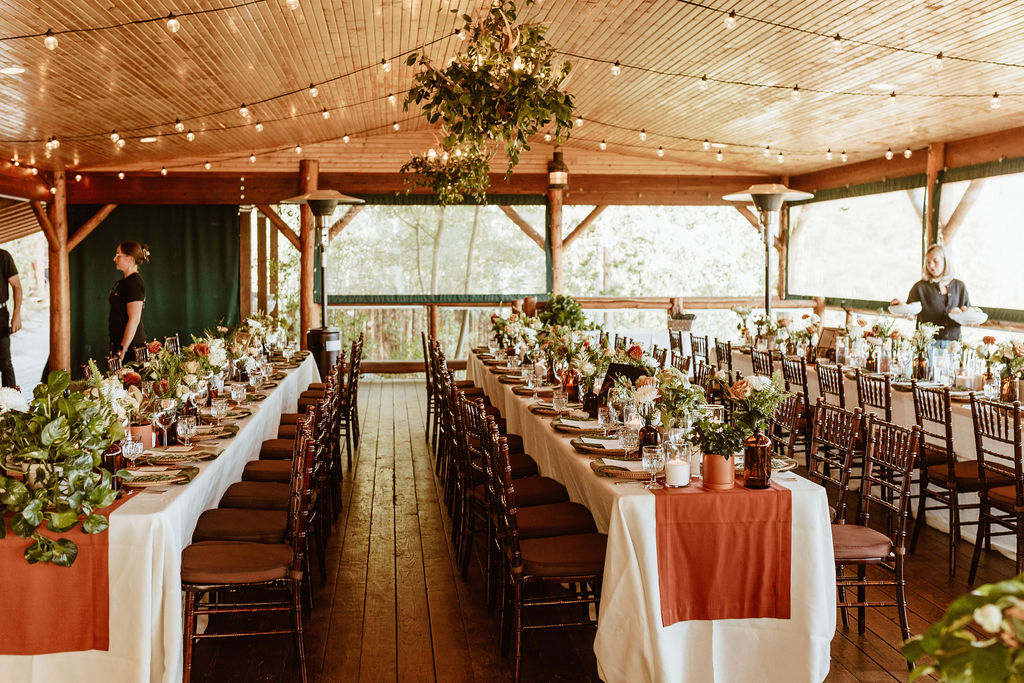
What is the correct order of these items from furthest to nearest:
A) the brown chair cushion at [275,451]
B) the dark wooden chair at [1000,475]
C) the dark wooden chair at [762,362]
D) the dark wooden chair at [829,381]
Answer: the dark wooden chair at [762,362] → the dark wooden chair at [829,381] → the brown chair cushion at [275,451] → the dark wooden chair at [1000,475]

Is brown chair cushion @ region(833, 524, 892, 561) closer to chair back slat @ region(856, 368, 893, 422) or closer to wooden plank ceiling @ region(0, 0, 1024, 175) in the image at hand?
chair back slat @ region(856, 368, 893, 422)

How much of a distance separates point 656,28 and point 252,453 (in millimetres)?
4780

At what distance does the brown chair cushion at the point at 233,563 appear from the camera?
3.45m

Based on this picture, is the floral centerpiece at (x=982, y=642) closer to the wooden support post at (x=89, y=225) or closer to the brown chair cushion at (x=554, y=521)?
the brown chair cushion at (x=554, y=521)

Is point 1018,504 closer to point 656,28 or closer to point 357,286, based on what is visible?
point 656,28

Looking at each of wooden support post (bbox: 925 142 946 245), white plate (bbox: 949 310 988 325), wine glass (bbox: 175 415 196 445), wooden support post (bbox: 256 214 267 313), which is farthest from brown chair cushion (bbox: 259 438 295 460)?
wooden support post (bbox: 256 214 267 313)

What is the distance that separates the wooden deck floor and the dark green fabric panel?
7931 millimetres

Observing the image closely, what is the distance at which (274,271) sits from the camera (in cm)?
1387

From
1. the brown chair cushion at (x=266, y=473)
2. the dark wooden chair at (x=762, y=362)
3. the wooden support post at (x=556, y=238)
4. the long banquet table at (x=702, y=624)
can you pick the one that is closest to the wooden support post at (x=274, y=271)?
the wooden support post at (x=556, y=238)

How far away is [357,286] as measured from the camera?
13.5m

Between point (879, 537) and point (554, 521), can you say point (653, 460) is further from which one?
point (879, 537)

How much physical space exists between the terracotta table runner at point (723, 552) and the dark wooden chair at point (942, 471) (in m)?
1.42

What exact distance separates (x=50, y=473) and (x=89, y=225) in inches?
412

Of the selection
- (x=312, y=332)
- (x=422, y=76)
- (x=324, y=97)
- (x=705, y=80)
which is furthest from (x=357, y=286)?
(x=422, y=76)
